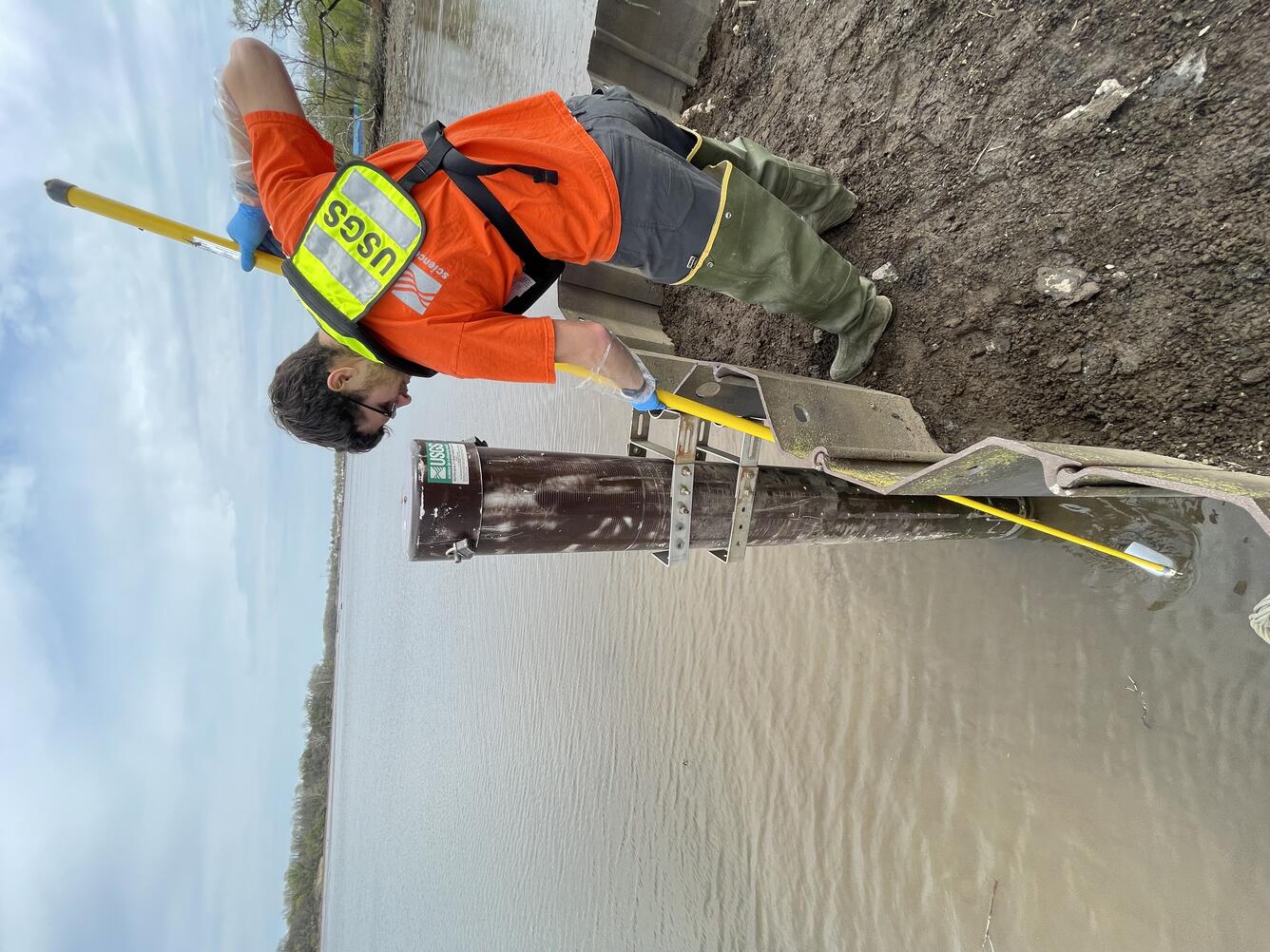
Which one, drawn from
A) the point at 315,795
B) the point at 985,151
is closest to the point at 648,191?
the point at 985,151

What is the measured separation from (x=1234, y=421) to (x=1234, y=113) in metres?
0.90

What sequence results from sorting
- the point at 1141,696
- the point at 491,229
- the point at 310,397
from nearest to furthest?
the point at 491,229 < the point at 310,397 < the point at 1141,696

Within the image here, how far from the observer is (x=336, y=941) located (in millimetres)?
17984

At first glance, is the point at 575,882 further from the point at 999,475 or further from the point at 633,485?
the point at 999,475

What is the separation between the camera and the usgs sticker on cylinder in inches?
60.2

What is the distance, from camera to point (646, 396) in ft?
6.54

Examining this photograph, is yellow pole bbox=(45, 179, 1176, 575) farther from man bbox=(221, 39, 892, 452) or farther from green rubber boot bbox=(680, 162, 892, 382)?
green rubber boot bbox=(680, 162, 892, 382)

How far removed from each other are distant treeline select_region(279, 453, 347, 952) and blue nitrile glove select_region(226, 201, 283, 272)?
2560 cm

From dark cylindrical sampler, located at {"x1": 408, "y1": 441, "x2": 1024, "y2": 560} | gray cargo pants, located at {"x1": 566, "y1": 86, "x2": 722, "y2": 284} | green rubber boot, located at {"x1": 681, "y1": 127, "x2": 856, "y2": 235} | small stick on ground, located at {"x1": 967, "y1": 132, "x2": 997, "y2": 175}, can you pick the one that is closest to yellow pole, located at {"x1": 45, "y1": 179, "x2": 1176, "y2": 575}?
dark cylindrical sampler, located at {"x1": 408, "y1": 441, "x2": 1024, "y2": 560}

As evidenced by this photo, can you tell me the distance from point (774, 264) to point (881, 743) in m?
2.40

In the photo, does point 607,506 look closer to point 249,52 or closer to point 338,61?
point 249,52

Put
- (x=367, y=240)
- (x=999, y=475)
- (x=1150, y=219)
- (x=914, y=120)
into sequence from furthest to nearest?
(x=914, y=120) < (x=1150, y=219) < (x=367, y=240) < (x=999, y=475)

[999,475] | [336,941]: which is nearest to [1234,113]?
[999,475]

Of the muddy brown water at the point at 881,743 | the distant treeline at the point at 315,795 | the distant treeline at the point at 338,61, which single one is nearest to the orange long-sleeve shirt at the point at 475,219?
the muddy brown water at the point at 881,743
